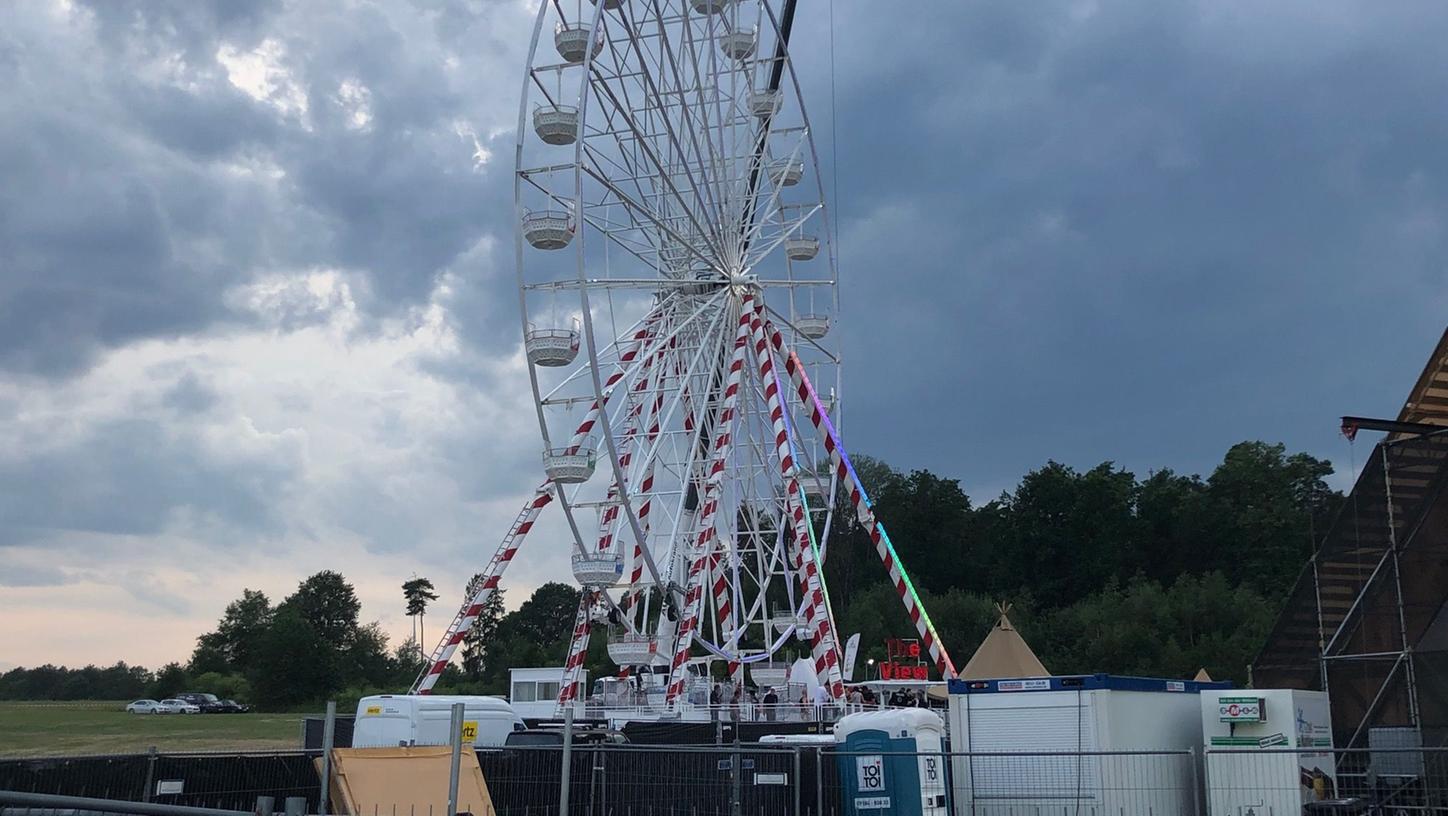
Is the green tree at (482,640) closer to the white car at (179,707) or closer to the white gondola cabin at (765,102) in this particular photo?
the white car at (179,707)

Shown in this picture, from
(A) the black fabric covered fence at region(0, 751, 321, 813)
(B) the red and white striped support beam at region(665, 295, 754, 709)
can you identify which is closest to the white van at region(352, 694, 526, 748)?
(A) the black fabric covered fence at region(0, 751, 321, 813)

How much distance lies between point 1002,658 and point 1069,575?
48.3m

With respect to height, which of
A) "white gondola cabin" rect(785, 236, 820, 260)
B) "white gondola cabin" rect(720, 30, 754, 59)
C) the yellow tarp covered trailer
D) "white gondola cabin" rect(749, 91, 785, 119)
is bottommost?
the yellow tarp covered trailer

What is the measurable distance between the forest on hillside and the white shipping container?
44.3 metres

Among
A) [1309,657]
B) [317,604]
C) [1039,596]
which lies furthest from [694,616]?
[317,604]

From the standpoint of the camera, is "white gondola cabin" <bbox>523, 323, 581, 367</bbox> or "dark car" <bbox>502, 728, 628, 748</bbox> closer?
"dark car" <bbox>502, 728, 628, 748</bbox>

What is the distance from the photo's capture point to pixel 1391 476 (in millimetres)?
20000

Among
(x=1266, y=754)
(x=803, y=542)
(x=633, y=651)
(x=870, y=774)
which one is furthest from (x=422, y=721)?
(x=803, y=542)

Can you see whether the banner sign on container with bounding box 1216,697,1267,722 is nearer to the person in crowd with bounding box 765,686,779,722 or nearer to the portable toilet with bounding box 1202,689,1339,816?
the portable toilet with bounding box 1202,689,1339,816

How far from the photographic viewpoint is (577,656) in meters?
37.3

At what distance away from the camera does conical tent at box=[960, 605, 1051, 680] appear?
35281 millimetres

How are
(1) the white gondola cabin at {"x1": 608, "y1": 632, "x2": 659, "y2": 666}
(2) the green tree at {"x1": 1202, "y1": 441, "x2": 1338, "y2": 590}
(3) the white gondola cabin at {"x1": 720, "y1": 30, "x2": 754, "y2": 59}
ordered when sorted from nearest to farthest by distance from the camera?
(1) the white gondola cabin at {"x1": 608, "y1": 632, "x2": 659, "y2": 666}, (3) the white gondola cabin at {"x1": 720, "y1": 30, "x2": 754, "y2": 59}, (2) the green tree at {"x1": 1202, "y1": 441, "x2": 1338, "y2": 590}

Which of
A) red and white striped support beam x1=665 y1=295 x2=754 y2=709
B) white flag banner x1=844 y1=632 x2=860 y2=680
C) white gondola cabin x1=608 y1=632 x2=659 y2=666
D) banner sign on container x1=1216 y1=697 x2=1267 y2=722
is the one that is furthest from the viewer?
white flag banner x1=844 y1=632 x2=860 y2=680

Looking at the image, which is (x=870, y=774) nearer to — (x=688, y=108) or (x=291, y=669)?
(x=688, y=108)
